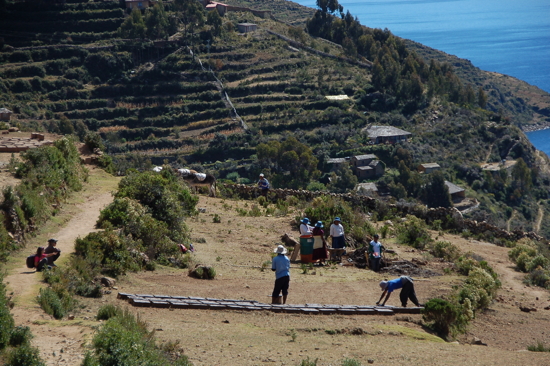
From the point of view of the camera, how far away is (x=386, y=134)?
55406 millimetres

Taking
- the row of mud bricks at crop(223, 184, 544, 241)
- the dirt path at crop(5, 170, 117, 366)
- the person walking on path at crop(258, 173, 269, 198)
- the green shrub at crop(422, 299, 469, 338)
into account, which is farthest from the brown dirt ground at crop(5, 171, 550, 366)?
the person walking on path at crop(258, 173, 269, 198)

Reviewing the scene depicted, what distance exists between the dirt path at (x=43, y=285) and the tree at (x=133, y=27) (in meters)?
46.8

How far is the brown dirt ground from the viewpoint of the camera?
28.9 feet

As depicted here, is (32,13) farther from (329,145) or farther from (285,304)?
(285,304)

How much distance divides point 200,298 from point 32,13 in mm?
60514

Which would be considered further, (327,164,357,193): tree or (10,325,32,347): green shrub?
(327,164,357,193): tree

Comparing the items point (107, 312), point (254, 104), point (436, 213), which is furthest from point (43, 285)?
point (254, 104)

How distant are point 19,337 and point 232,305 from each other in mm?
3722

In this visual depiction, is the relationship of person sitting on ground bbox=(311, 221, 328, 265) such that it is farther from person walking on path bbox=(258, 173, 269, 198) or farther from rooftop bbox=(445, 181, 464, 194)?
rooftop bbox=(445, 181, 464, 194)

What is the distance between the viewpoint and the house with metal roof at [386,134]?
5500cm

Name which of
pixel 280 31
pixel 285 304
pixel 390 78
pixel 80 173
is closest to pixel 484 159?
pixel 390 78

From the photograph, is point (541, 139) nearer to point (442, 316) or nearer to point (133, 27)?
point (133, 27)

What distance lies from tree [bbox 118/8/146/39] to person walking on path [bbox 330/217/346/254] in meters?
50.4

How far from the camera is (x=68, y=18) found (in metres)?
64.1
